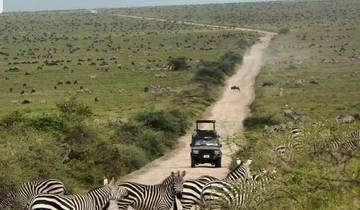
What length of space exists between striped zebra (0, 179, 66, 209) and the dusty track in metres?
3.70

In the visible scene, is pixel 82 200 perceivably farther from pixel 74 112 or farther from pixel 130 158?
pixel 74 112

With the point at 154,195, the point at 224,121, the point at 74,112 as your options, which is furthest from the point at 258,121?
the point at 154,195

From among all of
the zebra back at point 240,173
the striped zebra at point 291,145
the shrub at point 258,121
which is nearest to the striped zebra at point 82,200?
the zebra back at point 240,173

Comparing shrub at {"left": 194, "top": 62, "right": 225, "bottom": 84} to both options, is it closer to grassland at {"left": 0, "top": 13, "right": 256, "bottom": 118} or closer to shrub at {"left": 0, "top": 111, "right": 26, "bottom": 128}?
grassland at {"left": 0, "top": 13, "right": 256, "bottom": 118}

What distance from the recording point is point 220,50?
98.3m

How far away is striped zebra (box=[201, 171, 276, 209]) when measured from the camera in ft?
50.6

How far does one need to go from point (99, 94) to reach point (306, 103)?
57.6ft

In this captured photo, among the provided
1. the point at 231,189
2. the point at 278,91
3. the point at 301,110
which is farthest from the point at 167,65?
the point at 231,189

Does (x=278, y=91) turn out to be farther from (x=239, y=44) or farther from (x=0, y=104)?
(x=239, y=44)

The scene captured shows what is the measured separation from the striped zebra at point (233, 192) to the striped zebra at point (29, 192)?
5.14m

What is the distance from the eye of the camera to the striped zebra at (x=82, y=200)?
17.7 metres

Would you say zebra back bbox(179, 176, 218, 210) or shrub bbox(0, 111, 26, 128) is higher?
zebra back bbox(179, 176, 218, 210)

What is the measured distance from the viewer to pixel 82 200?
59.7 feet

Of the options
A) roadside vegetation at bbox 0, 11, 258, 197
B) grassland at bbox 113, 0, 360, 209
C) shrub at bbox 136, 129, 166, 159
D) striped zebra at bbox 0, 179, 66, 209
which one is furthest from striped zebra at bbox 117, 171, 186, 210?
shrub at bbox 136, 129, 166, 159
